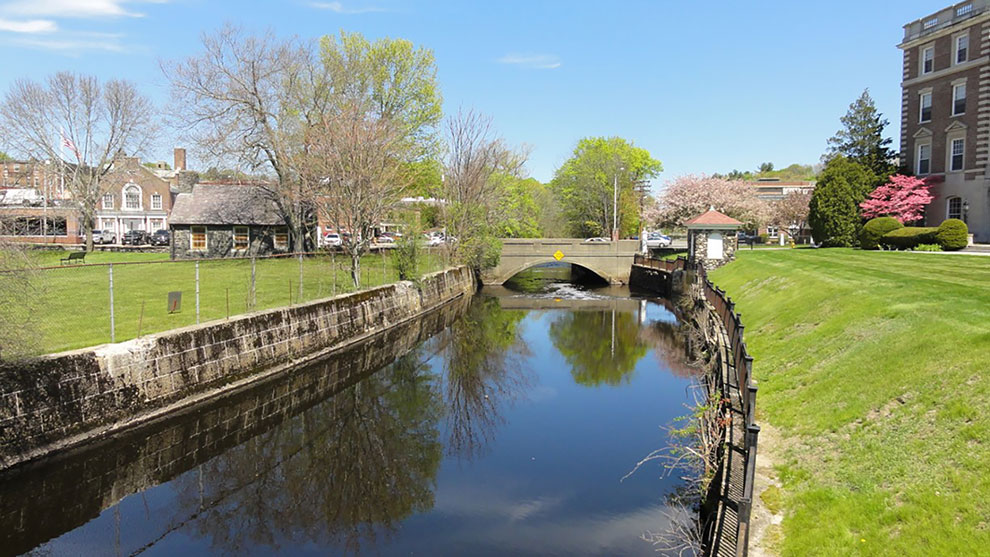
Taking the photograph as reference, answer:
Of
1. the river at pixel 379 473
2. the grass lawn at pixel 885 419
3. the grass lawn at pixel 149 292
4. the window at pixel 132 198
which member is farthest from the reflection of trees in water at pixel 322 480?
the window at pixel 132 198

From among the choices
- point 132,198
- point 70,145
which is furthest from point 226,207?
point 132,198

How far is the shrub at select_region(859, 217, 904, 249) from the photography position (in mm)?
35906

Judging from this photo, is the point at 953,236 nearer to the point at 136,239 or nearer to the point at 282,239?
the point at 282,239

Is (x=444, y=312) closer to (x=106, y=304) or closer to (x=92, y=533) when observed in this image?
(x=106, y=304)

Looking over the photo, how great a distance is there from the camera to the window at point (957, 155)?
38594mm

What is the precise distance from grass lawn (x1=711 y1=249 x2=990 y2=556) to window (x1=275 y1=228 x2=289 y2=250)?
116 ft

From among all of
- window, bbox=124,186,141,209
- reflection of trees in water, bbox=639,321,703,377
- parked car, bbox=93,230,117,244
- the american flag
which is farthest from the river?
window, bbox=124,186,141,209

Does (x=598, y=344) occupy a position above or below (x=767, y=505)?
below

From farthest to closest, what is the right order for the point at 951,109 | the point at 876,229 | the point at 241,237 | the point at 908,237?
1. the point at 241,237
2. the point at 951,109
3. the point at 876,229
4. the point at 908,237

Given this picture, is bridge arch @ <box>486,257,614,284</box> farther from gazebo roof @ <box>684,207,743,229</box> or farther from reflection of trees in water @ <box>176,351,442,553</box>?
reflection of trees in water @ <box>176,351,442,553</box>

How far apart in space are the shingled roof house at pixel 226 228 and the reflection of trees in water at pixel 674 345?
26877 mm

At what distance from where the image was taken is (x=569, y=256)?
47.8 metres

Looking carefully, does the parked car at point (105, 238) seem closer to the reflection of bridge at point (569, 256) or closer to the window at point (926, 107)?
the reflection of bridge at point (569, 256)

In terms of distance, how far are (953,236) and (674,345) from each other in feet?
57.8
